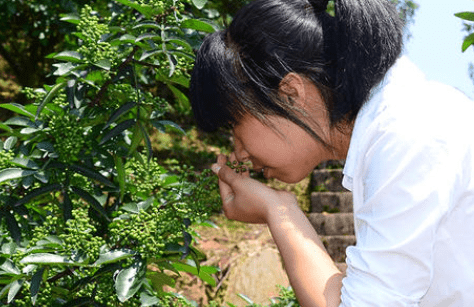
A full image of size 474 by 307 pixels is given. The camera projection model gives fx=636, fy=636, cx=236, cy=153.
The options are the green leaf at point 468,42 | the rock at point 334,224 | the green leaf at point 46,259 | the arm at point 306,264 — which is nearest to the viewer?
the arm at point 306,264

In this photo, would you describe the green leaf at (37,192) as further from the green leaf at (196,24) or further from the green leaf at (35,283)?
the green leaf at (196,24)

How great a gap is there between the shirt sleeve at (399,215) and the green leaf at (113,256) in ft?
2.76

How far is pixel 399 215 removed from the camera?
1.31 metres

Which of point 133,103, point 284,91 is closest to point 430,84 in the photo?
point 284,91

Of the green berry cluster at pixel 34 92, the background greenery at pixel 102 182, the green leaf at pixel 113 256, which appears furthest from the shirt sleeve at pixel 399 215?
the green berry cluster at pixel 34 92

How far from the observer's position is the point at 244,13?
5.49ft

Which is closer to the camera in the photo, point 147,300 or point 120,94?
point 147,300

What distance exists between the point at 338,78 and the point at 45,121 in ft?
3.88

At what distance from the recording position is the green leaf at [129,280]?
200 centimetres

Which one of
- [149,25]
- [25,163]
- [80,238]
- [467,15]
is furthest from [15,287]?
[467,15]

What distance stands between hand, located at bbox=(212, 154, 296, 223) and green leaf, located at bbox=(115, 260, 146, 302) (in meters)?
0.42

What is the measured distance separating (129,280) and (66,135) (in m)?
0.56

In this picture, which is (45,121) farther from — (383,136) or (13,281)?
(383,136)

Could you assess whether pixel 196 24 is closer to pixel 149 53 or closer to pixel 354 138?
pixel 149 53
